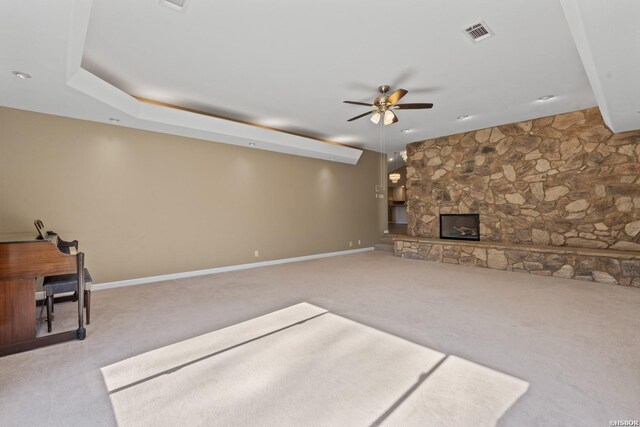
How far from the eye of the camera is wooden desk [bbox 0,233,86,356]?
238 cm

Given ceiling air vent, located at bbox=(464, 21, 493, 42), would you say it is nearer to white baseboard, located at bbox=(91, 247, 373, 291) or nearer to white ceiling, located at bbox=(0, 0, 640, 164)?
white ceiling, located at bbox=(0, 0, 640, 164)

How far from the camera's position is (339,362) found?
2162 mm

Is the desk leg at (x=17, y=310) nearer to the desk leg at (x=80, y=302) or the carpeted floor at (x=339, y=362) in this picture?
the carpeted floor at (x=339, y=362)

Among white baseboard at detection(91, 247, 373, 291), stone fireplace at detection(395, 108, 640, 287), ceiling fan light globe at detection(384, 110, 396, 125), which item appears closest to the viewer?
ceiling fan light globe at detection(384, 110, 396, 125)

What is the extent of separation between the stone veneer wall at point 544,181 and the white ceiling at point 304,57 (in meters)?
0.57

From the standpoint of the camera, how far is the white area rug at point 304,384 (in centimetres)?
158

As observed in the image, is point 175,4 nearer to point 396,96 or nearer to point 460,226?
A: point 396,96

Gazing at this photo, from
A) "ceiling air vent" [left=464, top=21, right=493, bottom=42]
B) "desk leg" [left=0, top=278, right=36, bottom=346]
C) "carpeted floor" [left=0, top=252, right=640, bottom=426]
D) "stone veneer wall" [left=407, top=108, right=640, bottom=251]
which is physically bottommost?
"carpeted floor" [left=0, top=252, right=640, bottom=426]

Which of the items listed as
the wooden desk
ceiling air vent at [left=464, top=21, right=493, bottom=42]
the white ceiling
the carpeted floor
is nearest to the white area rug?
the carpeted floor

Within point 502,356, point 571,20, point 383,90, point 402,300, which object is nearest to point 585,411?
point 502,356

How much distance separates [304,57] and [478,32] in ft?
6.15

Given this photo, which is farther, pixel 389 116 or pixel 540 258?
pixel 540 258

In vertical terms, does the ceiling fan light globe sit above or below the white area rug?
above

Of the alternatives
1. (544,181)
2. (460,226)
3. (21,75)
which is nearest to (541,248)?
(544,181)
